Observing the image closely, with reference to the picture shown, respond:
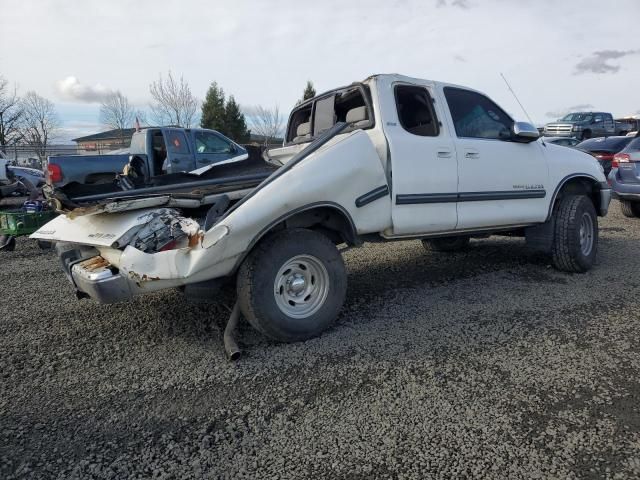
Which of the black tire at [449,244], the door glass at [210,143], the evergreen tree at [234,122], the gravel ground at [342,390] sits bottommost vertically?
the gravel ground at [342,390]

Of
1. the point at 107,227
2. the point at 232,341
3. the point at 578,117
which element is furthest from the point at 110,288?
the point at 578,117

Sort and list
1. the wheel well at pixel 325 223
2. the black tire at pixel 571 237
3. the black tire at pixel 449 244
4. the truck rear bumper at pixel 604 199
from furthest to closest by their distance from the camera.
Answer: the black tire at pixel 449 244
the truck rear bumper at pixel 604 199
the black tire at pixel 571 237
the wheel well at pixel 325 223

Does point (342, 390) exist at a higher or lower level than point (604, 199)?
lower

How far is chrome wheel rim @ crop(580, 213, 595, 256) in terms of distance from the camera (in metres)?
5.41

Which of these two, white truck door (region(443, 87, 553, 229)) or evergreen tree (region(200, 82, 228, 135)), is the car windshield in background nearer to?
white truck door (region(443, 87, 553, 229))

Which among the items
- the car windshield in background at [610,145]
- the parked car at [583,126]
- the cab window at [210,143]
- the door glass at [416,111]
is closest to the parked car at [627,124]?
the parked car at [583,126]

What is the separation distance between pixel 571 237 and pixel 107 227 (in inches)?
183

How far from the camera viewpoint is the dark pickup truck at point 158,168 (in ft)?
11.8

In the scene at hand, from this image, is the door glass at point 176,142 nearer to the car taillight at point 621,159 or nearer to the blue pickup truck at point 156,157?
the blue pickup truck at point 156,157

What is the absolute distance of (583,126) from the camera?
21828 mm

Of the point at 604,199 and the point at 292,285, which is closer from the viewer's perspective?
the point at 292,285

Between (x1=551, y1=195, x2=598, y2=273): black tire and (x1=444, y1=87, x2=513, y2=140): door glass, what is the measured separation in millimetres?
1150

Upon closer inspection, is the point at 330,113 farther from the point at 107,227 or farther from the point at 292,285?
the point at 107,227

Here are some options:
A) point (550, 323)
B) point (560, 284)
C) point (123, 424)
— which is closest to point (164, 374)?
point (123, 424)
